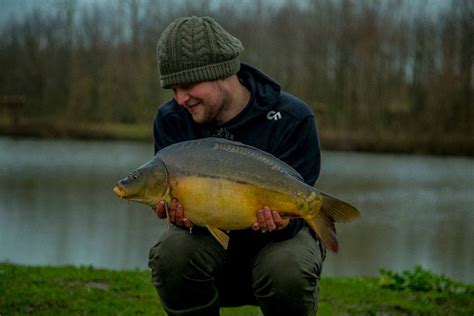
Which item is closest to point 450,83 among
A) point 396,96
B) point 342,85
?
point 396,96

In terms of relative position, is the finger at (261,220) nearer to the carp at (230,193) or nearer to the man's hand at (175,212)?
the carp at (230,193)

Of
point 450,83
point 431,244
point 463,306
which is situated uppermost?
point 463,306

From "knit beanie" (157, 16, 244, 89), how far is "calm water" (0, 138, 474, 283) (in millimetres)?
4084

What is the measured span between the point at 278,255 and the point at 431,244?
6797 mm

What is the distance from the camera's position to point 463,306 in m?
4.24

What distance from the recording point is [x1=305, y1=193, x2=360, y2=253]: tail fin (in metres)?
2.64

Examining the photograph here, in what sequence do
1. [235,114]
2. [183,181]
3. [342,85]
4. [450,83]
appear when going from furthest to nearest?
[342,85], [450,83], [235,114], [183,181]

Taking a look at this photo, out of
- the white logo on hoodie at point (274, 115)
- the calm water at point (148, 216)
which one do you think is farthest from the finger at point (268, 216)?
the calm water at point (148, 216)

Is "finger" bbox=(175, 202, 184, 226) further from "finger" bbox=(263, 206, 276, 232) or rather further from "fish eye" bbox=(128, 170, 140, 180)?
"finger" bbox=(263, 206, 276, 232)

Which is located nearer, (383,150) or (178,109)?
(178,109)

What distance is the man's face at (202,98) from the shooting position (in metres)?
2.90

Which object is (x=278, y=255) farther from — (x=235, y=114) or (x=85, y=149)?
(x=85, y=149)

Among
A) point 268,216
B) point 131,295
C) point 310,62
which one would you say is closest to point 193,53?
point 268,216

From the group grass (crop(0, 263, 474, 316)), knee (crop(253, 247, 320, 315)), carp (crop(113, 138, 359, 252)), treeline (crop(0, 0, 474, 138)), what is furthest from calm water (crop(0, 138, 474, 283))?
treeline (crop(0, 0, 474, 138))
